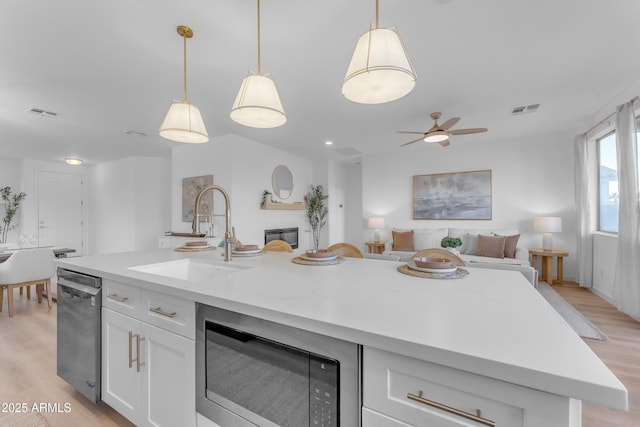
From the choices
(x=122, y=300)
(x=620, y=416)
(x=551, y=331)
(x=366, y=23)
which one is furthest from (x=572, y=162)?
(x=122, y=300)

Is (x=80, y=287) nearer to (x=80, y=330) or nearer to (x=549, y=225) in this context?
(x=80, y=330)

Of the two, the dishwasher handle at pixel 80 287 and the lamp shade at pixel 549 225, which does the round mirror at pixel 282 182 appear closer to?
the dishwasher handle at pixel 80 287

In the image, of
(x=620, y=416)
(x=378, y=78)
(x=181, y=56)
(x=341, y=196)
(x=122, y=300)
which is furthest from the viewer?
(x=341, y=196)

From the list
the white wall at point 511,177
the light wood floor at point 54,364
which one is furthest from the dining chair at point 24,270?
the white wall at point 511,177

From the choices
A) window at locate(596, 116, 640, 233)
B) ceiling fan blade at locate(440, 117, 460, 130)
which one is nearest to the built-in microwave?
ceiling fan blade at locate(440, 117, 460, 130)

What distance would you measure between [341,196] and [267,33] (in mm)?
5404

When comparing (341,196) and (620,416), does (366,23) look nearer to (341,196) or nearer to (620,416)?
(620,416)

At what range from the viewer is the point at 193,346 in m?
1.17

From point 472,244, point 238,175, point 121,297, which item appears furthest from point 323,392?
point 472,244

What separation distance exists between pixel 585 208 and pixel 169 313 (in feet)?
18.3

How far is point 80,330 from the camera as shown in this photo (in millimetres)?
1668

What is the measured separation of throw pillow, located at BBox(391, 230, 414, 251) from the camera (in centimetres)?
544

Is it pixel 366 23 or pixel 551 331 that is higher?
pixel 366 23

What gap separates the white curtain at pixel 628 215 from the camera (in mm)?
3000
